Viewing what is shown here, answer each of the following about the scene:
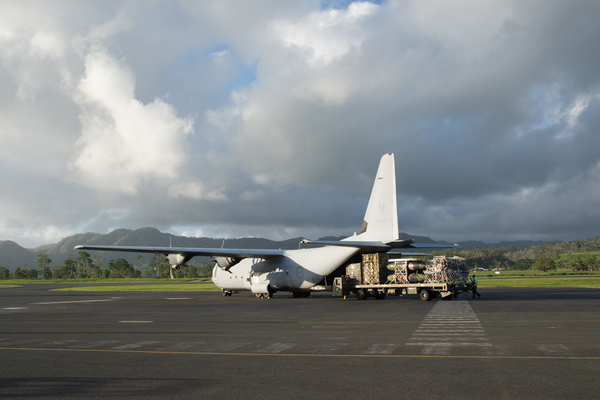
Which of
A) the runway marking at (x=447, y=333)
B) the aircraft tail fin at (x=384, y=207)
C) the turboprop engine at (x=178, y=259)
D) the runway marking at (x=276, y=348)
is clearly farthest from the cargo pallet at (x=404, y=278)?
the runway marking at (x=276, y=348)

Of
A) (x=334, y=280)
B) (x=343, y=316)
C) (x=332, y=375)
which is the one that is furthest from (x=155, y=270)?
(x=332, y=375)

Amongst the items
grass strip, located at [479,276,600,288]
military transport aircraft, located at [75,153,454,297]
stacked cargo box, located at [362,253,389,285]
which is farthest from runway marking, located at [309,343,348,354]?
grass strip, located at [479,276,600,288]

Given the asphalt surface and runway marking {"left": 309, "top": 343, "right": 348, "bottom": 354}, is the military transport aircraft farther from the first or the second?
runway marking {"left": 309, "top": 343, "right": 348, "bottom": 354}

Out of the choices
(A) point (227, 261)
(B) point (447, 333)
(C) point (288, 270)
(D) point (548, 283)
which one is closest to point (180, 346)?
(B) point (447, 333)

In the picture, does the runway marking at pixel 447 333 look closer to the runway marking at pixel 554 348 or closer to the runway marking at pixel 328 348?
the runway marking at pixel 554 348

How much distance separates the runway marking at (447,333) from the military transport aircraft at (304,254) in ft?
33.0

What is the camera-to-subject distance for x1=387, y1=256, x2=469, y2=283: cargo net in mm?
30019

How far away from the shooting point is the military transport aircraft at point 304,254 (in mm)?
30688

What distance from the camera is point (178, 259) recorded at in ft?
126

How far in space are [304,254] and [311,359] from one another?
1032 inches

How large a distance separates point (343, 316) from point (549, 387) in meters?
14.1

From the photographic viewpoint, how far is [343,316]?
70.5 ft

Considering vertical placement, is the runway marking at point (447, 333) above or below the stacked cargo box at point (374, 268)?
below

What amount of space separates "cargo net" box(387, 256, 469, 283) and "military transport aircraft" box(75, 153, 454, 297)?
1.24m
